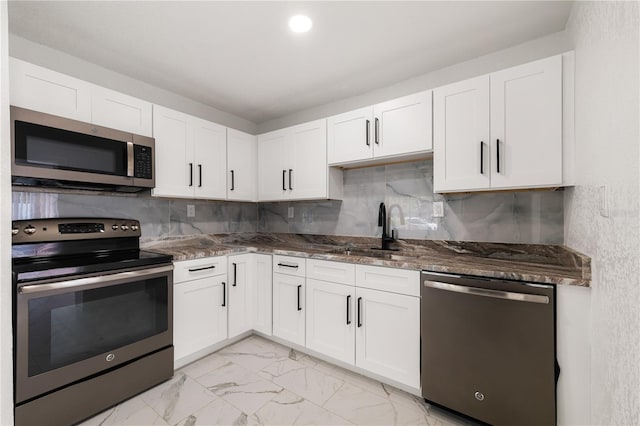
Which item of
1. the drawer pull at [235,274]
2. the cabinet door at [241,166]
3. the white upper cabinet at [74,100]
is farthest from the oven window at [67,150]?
the drawer pull at [235,274]

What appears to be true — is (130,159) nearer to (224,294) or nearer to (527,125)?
(224,294)

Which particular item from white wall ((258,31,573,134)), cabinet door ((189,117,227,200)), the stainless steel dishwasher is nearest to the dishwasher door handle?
the stainless steel dishwasher

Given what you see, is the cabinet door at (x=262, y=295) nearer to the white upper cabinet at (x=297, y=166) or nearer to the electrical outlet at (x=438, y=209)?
the white upper cabinet at (x=297, y=166)

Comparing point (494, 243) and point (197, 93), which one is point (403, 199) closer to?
point (494, 243)

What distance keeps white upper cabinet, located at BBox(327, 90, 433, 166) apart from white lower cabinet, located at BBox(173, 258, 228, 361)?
4.81 feet

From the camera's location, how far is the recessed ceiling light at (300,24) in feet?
5.66

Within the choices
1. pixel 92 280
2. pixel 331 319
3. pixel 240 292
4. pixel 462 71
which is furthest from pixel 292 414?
pixel 462 71

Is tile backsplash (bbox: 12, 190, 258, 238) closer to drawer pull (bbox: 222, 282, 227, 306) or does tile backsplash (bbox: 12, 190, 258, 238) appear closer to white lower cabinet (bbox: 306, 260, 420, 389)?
drawer pull (bbox: 222, 282, 227, 306)

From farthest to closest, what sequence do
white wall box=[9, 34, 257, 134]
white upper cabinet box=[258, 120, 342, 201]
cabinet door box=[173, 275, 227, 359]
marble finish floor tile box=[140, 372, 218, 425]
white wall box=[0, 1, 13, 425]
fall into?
white upper cabinet box=[258, 120, 342, 201]
cabinet door box=[173, 275, 227, 359]
white wall box=[9, 34, 257, 134]
marble finish floor tile box=[140, 372, 218, 425]
white wall box=[0, 1, 13, 425]

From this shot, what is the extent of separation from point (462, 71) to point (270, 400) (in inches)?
112

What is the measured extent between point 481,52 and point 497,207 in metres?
1.19

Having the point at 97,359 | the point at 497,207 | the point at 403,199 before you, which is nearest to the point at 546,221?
the point at 497,207

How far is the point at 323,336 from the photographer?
2.27 meters

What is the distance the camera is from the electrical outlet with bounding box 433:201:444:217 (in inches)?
91.1
